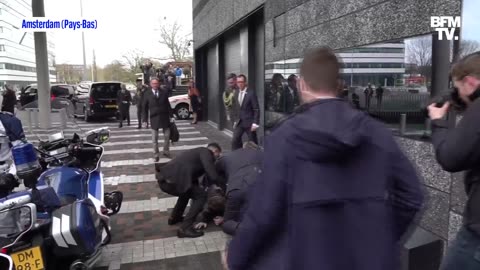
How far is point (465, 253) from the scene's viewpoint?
2244mm

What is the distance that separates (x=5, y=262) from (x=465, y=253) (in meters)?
3.07

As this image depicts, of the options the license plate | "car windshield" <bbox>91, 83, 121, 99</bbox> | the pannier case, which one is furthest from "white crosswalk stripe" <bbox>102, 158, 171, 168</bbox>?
"car windshield" <bbox>91, 83, 121, 99</bbox>

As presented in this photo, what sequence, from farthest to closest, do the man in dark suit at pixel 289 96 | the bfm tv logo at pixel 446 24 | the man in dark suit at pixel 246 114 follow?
the man in dark suit at pixel 246 114 → the man in dark suit at pixel 289 96 → the bfm tv logo at pixel 446 24

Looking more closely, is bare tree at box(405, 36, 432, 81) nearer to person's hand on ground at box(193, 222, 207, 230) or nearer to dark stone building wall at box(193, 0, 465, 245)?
dark stone building wall at box(193, 0, 465, 245)

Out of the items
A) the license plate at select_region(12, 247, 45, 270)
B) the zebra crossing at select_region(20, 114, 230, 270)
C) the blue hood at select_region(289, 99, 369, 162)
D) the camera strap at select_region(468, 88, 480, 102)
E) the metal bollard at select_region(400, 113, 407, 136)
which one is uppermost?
the camera strap at select_region(468, 88, 480, 102)

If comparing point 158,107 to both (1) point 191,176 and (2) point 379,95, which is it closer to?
(1) point 191,176

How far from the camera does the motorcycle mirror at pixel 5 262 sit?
3.28 metres

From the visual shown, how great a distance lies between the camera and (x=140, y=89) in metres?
18.2

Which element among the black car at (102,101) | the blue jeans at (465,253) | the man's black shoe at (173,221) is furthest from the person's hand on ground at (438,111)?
the black car at (102,101)

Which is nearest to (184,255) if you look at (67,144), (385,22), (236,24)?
(67,144)

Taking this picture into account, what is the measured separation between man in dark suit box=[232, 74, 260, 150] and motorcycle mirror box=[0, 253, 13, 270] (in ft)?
16.5

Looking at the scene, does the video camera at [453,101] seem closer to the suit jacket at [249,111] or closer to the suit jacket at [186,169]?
the suit jacket at [186,169]

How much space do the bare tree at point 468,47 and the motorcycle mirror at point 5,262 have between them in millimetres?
3800

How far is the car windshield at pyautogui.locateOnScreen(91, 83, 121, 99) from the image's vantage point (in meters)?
20.4
